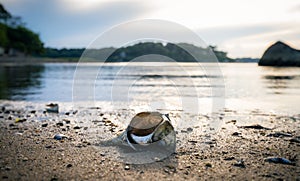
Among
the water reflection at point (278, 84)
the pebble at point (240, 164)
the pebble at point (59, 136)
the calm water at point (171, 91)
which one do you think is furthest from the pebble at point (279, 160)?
the water reflection at point (278, 84)

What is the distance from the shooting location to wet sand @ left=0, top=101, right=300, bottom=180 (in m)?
3.44

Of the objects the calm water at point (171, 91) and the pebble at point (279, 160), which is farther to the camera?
the calm water at point (171, 91)

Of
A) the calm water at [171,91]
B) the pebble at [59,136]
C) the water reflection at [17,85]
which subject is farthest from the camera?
the water reflection at [17,85]

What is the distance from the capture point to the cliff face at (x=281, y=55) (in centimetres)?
5347

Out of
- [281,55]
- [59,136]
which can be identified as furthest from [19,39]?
[59,136]

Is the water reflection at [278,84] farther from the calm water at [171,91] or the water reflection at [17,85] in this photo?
the water reflection at [17,85]

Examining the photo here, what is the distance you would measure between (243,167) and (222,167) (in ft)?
0.98

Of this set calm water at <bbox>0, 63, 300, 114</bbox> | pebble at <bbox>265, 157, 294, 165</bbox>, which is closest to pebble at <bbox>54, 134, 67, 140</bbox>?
pebble at <bbox>265, 157, 294, 165</bbox>

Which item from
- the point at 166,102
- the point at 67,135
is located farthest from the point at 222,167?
the point at 166,102

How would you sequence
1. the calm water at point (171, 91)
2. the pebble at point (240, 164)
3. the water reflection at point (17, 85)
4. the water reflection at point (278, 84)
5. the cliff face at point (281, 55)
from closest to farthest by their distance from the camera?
the pebble at point (240, 164) < the calm water at point (171, 91) < the water reflection at point (17, 85) < the water reflection at point (278, 84) < the cliff face at point (281, 55)

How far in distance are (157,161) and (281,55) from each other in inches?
2360

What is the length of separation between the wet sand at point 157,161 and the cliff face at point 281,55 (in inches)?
2087

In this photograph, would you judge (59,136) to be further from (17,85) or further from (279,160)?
(17,85)

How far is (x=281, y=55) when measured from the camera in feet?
185
